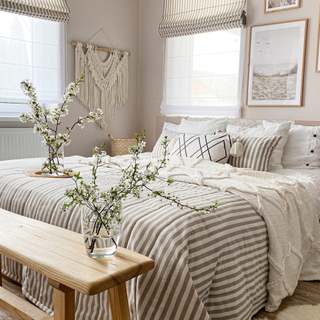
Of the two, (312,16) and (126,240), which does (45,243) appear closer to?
(126,240)

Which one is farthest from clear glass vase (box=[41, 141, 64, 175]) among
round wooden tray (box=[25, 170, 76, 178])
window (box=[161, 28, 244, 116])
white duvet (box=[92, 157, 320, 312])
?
window (box=[161, 28, 244, 116])

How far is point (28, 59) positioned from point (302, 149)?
2620 millimetres

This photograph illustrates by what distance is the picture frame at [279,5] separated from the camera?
10.5ft

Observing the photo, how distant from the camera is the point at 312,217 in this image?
7.16 feet

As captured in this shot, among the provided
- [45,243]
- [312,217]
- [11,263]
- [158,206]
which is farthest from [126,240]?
[312,217]

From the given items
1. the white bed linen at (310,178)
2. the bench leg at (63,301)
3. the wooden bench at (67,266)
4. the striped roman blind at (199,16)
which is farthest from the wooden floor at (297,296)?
the striped roman blind at (199,16)

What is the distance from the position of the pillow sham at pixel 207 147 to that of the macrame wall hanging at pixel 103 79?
62.7 inches

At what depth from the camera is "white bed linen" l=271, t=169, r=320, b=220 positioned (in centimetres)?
229

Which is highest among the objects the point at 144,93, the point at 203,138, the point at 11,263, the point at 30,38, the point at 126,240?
the point at 30,38

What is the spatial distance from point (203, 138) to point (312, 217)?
95cm

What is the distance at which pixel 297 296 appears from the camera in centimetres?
194

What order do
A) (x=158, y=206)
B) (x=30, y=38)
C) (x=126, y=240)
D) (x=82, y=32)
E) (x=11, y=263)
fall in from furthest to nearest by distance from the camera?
1. (x=82, y=32)
2. (x=30, y=38)
3. (x=11, y=263)
4. (x=158, y=206)
5. (x=126, y=240)

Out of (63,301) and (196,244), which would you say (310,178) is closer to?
(196,244)

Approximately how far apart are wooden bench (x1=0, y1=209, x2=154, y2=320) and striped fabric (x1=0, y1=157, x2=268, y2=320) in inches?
8.1
